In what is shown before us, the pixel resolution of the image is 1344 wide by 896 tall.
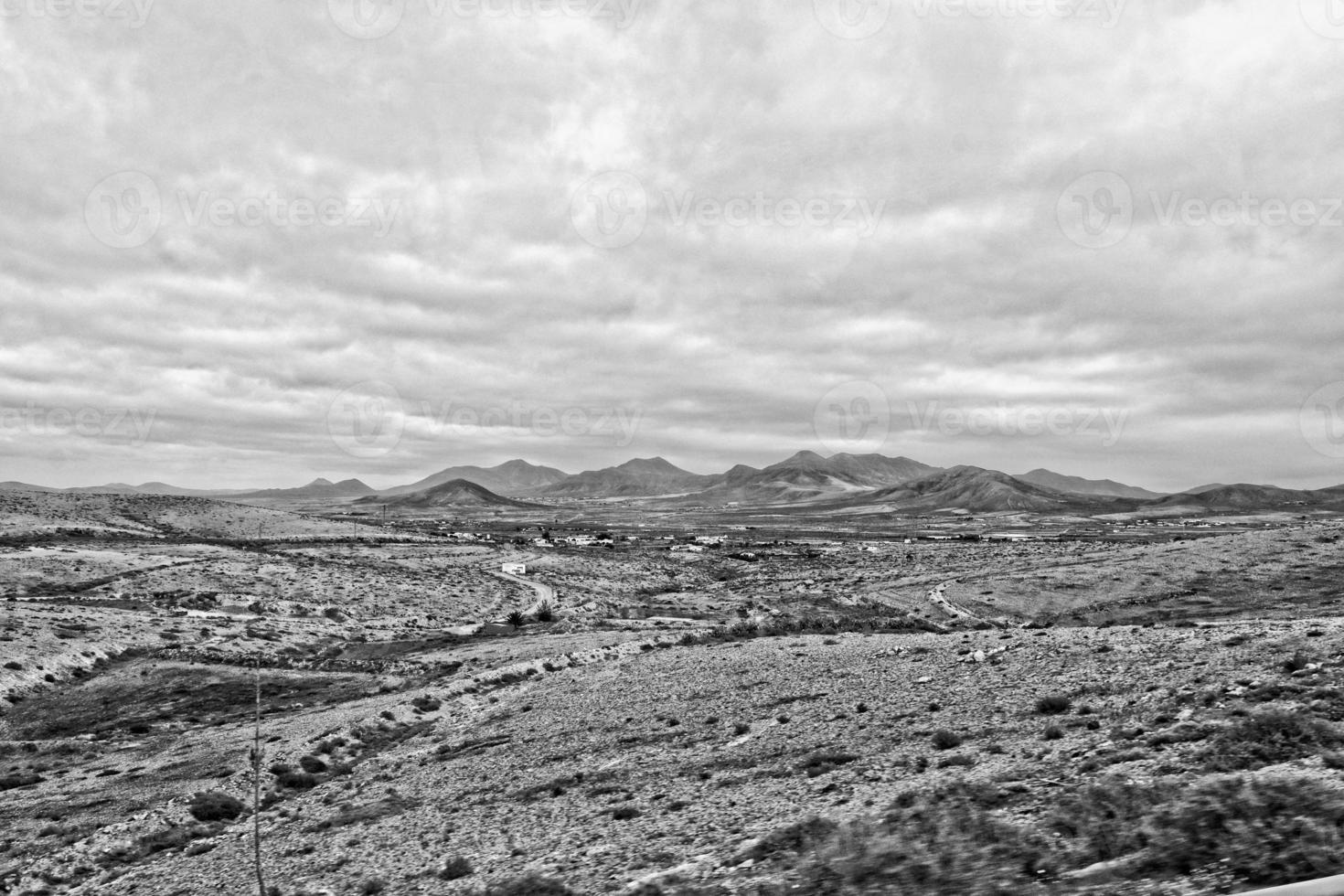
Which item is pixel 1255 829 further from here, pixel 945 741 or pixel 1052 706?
pixel 1052 706

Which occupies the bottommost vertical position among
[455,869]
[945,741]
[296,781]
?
[296,781]

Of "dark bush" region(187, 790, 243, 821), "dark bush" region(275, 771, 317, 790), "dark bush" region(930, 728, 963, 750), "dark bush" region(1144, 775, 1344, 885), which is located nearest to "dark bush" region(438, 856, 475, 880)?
"dark bush" region(187, 790, 243, 821)

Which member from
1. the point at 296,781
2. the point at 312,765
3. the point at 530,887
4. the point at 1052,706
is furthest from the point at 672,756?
the point at 312,765

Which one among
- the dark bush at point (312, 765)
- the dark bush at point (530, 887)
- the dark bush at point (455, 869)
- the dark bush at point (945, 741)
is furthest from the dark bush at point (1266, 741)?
the dark bush at point (312, 765)

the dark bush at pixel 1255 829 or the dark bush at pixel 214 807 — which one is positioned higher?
the dark bush at pixel 1255 829

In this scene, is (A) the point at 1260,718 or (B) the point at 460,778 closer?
(A) the point at 1260,718

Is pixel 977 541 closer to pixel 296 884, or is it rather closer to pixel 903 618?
pixel 903 618

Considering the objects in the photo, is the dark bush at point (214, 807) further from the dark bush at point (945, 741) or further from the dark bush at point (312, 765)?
the dark bush at point (945, 741)

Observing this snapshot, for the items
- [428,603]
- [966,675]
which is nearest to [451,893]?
[966,675]

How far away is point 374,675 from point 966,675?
3309cm

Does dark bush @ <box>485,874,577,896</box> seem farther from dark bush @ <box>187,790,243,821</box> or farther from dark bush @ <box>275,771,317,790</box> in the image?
dark bush @ <box>275,771,317,790</box>

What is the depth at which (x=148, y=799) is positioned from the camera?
70.8 feet

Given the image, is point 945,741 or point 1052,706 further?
point 1052,706

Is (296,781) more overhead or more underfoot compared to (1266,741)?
more underfoot
